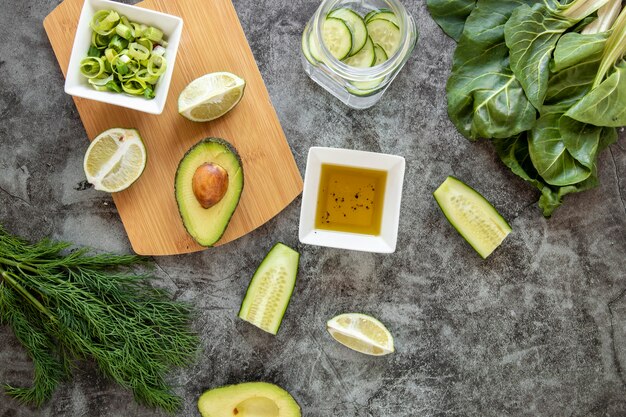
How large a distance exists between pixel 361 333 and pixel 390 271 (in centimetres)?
23


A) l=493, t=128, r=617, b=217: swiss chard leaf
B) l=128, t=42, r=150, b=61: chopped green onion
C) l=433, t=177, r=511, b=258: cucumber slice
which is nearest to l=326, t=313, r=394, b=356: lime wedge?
l=433, t=177, r=511, b=258: cucumber slice

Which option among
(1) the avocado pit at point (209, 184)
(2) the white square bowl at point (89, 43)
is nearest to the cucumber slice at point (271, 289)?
(1) the avocado pit at point (209, 184)

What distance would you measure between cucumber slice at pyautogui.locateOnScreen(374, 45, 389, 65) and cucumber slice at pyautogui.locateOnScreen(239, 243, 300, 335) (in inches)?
26.5

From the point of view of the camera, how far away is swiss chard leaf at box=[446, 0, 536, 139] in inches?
72.3

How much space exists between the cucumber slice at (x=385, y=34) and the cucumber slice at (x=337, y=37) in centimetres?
12

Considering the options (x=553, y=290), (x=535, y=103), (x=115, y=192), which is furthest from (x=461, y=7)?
(x=115, y=192)

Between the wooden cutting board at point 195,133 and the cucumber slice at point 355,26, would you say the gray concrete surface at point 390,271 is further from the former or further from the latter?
the cucumber slice at point 355,26

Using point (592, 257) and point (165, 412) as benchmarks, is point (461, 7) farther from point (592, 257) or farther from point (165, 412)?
point (165, 412)

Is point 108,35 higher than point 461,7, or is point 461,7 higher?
point 108,35

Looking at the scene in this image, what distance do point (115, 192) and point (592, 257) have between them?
1639 millimetres

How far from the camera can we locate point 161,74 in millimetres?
1763

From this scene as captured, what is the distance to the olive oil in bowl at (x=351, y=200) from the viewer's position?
1.91m

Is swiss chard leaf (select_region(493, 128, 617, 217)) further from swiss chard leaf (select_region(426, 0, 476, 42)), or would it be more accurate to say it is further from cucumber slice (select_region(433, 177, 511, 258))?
swiss chard leaf (select_region(426, 0, 476, 42))

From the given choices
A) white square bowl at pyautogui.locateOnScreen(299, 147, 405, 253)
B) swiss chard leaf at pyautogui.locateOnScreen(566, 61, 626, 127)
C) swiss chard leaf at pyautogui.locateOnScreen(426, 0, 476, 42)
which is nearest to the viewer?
swiss chard leaf at pyautogui.locateOnScreen(566, 61, 626, 127)
